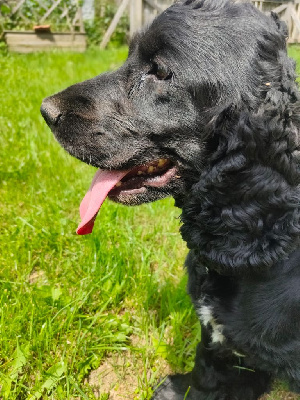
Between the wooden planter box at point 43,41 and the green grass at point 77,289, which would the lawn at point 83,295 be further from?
the wooden planter box at point 43,41

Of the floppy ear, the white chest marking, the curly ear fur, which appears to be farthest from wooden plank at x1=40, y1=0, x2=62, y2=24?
the white chest marking

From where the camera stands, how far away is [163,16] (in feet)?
4.78

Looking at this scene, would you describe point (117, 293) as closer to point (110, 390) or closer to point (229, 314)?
point (110, 390)

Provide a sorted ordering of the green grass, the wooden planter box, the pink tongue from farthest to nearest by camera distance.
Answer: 1. the wooden planter box
2. the green grass
3. the pink tongue

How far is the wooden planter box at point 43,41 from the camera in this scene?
7.77 m

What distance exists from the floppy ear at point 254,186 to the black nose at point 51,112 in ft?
2.10

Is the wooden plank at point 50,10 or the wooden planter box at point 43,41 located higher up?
the wooden plank at point 50,10

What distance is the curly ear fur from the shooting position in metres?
1.22

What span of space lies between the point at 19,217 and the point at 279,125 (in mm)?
1704

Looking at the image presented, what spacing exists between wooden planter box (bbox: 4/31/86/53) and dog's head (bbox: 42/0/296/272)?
7.25 metres

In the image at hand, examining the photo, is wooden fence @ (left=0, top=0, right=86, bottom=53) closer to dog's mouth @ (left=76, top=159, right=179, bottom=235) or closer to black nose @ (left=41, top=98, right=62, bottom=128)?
black nose @ (left=41, top=98, right=62, bottom=128)

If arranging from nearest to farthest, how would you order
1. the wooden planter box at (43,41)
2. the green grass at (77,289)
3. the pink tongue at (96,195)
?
the pink tongue at (96,195)
the green grass at (77,289)
the wooden planter box at (43,41)

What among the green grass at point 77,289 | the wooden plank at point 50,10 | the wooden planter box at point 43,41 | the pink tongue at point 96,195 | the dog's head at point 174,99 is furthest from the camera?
the wooden plank at point 50,10

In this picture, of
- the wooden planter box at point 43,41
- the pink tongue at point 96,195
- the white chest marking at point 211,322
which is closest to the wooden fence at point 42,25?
the wooden planter box at point 43,41
